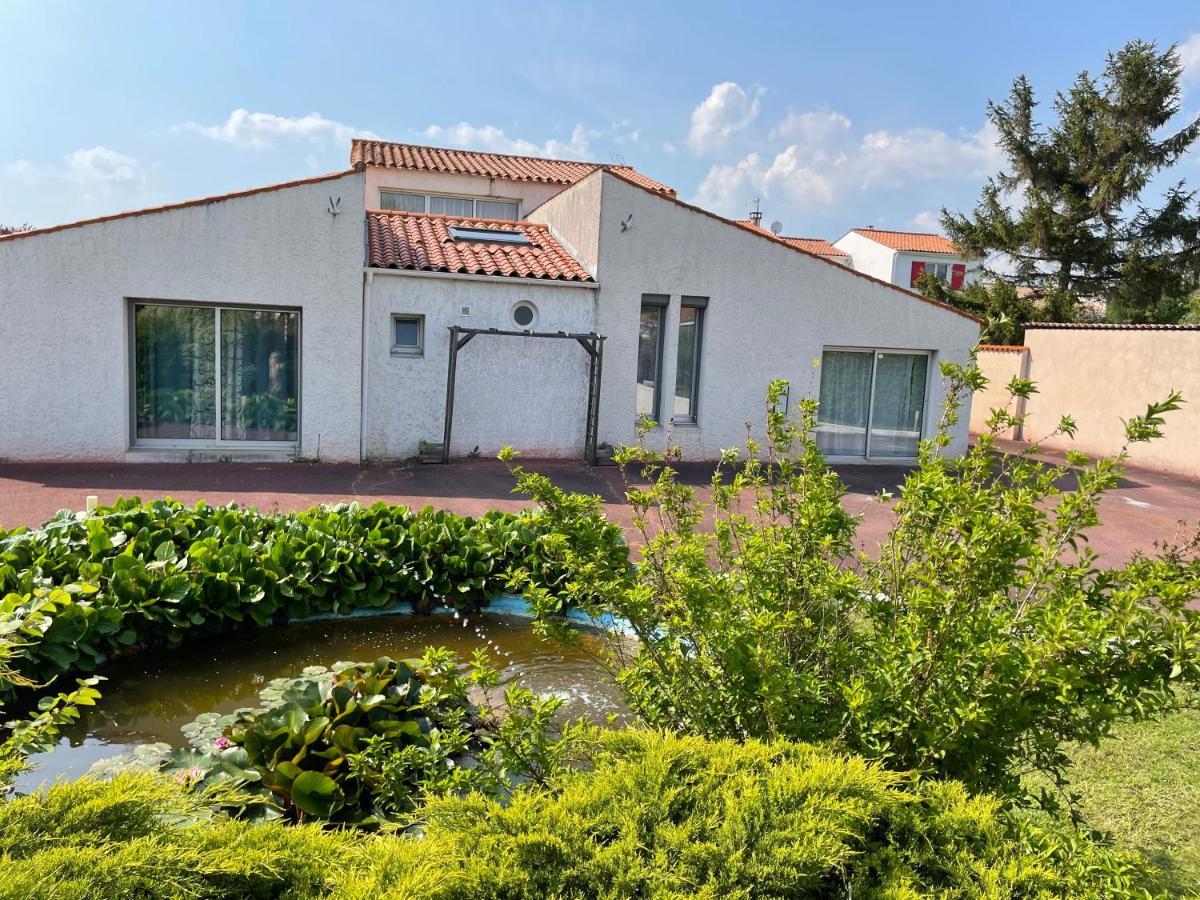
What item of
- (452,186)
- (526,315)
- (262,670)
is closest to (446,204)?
(452,186)

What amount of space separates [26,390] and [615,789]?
12.3 metres

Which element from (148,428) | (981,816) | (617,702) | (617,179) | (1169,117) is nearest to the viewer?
(981,816)

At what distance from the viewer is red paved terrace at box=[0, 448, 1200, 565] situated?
1004cm

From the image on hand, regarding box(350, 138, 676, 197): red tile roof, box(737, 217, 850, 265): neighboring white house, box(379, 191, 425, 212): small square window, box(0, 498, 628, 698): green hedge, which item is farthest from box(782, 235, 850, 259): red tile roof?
box(0, 498, 628, 698): green hedge

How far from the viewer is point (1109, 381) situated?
746 inches

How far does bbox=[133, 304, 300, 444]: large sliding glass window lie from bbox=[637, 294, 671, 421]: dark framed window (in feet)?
19.1

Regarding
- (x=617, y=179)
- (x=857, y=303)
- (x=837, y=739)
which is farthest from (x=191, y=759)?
(x=857, y=303)

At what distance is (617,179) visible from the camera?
1380cm

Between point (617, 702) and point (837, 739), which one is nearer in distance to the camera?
point (837, 739)

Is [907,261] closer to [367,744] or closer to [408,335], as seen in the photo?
[408,335]

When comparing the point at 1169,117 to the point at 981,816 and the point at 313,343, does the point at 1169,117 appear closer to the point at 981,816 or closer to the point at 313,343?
the point at 313,343

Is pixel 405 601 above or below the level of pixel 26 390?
below

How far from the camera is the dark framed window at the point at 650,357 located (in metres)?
14.7

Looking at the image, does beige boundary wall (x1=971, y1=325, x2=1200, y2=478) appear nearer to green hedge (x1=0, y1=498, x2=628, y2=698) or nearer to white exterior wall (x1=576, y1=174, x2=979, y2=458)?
white exterior wall (x1=576, y1=174, x2=979, y2=458)
